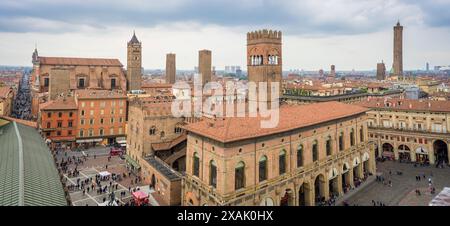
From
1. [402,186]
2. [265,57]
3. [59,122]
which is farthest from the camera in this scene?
[59,122]

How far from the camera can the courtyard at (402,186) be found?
128 feet

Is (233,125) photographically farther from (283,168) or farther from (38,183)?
(38,183)

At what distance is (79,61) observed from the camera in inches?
3757

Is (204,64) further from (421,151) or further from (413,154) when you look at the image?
(421,151)

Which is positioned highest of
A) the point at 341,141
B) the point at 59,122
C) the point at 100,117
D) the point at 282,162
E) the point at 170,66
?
the point at 170,66

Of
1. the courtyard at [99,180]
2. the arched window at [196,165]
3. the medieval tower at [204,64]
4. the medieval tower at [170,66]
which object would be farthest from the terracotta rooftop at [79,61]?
the arched window at [196,165]

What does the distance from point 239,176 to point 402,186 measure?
2655cm

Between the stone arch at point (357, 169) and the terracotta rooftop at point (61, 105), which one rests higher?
the terracotta rooftop at point (61, 105)

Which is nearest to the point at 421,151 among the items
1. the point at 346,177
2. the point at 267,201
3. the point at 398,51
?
the point at 346,177

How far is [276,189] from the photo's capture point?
32844mm

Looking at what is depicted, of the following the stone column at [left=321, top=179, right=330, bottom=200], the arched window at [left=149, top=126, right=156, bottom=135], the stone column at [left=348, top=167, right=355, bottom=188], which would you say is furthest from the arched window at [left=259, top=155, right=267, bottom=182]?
the arched window at [left=149, top=126, right=156, bottom=135]

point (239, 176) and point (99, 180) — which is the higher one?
point (239, 176)

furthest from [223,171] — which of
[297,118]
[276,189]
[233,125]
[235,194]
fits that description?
[297,118]

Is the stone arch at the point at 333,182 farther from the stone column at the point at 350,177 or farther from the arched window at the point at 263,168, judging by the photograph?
the arched window at the point at 263,168
